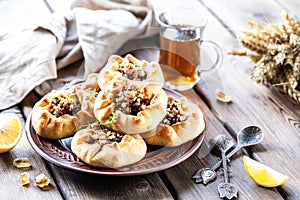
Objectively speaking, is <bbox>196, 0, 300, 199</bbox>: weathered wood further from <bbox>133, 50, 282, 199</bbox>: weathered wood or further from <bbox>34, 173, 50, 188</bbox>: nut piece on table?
<bbox>34, 173, 50, 188</bbox>: nut piece on table

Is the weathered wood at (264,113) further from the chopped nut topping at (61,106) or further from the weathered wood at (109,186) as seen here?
the chopped nut topping at (61,106)

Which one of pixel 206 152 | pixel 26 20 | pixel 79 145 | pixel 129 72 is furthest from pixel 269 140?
pixel 26 20

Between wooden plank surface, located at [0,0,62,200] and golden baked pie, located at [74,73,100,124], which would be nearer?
wooden plank surface, located at [0,0,62,200]

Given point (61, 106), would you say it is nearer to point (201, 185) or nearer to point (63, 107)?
point (63, 107)

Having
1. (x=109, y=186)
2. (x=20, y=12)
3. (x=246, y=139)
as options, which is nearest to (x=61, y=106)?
(x=109, y=186)

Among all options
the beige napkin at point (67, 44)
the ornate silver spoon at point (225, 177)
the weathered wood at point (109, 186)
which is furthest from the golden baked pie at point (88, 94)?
the ornate silver spoon at point (225, 177)

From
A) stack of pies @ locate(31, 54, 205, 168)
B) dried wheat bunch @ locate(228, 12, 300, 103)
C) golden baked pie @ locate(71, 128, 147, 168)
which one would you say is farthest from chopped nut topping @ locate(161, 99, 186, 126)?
dried wheat bunch @ locate(228, 12, 300, 103)

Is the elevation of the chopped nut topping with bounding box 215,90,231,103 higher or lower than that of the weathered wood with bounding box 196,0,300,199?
higher
